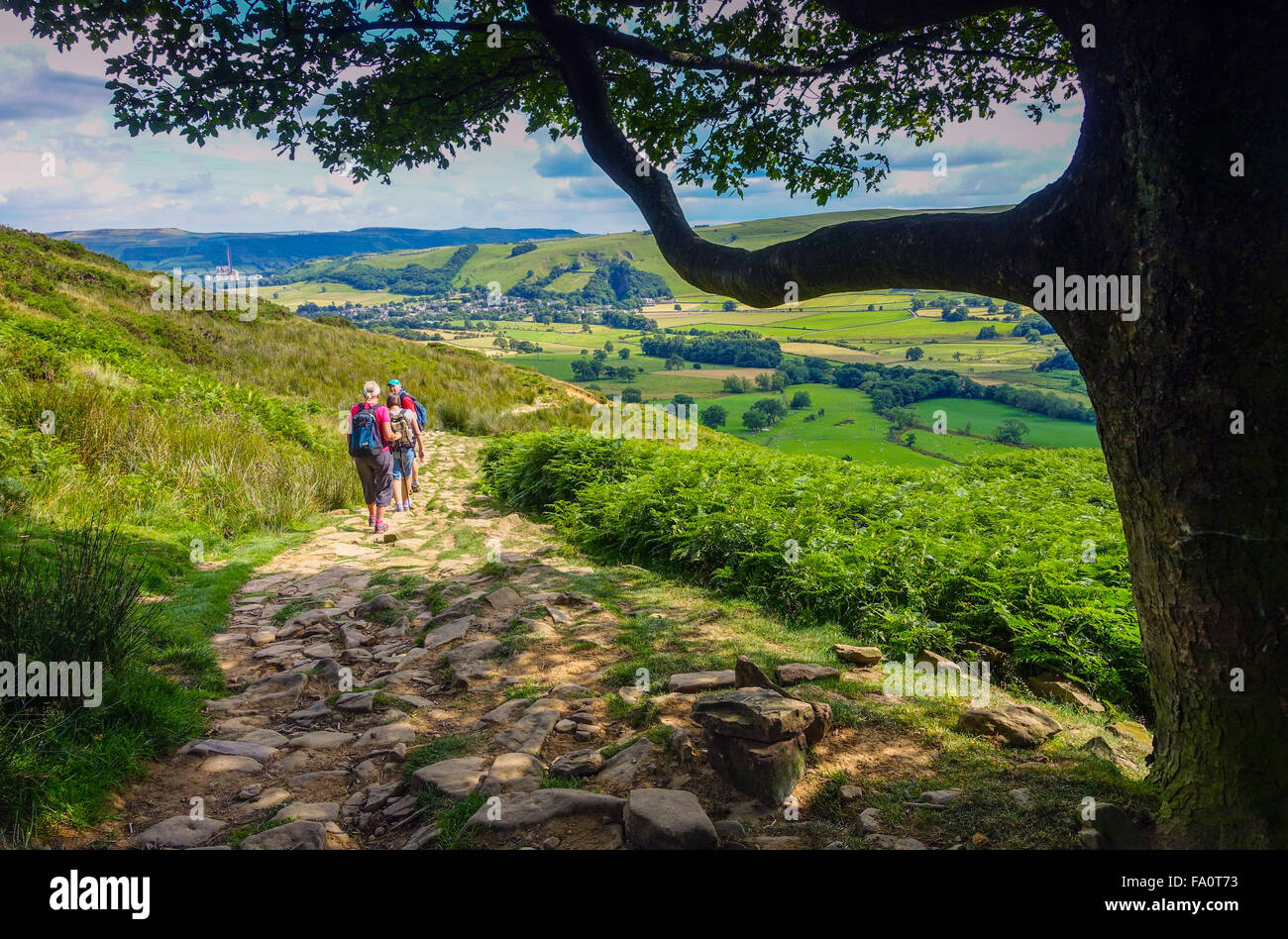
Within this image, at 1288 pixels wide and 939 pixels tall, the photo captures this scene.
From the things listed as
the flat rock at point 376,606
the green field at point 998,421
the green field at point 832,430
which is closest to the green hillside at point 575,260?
the green field at point 832,430

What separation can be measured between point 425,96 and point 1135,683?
23.1 feet

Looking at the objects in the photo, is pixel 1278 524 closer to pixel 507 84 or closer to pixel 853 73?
pixel 853 73

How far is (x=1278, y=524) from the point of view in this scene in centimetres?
221

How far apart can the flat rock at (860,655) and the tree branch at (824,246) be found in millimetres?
2479

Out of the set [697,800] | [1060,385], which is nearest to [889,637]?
[697,800]

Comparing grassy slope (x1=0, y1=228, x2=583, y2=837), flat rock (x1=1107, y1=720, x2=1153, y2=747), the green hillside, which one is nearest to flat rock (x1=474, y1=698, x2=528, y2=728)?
grassy slope (x1=0, y1=228, x2=583, y2=837)

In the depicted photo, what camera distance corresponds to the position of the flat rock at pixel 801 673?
167 inches

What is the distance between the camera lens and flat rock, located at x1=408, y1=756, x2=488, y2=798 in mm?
3301

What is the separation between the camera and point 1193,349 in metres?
2.23

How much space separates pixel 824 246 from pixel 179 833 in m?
4.05

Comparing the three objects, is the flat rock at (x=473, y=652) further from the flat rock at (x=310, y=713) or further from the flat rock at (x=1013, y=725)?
the flat rock at (x=1013, y=725)

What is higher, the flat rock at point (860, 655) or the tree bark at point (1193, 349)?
the tree bark at point (1193, 349)

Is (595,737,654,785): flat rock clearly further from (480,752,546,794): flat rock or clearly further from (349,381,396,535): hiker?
(349,381,396,535): hiker

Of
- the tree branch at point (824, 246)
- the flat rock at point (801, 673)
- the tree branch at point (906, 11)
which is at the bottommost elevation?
the flat rock at point (801, 673)
